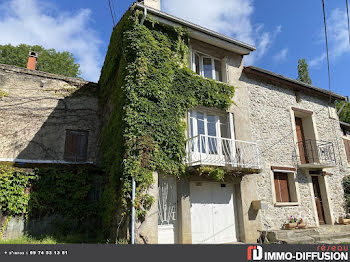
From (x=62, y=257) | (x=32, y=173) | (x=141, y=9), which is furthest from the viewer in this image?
(x=141, y=9)

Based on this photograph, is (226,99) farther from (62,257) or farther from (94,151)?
(62,257)

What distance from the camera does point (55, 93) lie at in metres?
12.7

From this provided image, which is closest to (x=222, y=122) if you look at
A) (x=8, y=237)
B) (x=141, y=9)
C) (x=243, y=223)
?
(x=243, y=223)

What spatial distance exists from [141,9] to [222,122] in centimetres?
532

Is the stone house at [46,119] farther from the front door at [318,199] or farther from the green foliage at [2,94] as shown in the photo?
the front door at [318,199]

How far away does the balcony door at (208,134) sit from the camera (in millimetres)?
8914

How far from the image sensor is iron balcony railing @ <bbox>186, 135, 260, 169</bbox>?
8686 mm

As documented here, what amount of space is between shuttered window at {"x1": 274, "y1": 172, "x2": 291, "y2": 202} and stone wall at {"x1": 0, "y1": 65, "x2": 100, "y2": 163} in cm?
835

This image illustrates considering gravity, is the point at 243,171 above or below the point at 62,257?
above

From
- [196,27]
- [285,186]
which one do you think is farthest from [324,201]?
[196,27]

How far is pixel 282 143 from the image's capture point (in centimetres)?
1145

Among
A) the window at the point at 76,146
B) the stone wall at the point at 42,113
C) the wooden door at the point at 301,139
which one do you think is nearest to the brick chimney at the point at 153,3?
the stone wall at the point at 42,113

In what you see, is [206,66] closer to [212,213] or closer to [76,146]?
[212,213]

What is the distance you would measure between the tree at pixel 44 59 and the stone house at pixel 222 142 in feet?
37.9
